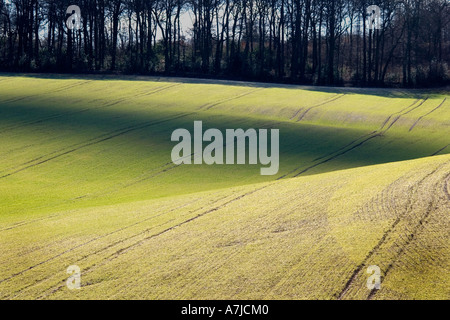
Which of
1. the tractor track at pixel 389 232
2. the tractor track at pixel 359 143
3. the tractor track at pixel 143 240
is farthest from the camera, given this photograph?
the tractor track at pixel 359 143

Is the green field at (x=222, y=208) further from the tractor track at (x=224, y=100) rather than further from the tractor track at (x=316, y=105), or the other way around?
the tractor track at (x=224, y=100)

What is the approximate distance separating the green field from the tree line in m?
22.3

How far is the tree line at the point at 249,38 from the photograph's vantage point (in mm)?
62656

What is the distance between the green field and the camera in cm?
1216

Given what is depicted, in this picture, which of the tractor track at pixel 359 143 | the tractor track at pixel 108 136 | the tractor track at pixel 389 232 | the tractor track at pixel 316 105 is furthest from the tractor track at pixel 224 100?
the tractor track at pixel 389 232

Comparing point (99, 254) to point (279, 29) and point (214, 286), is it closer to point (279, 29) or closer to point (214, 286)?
point (214, 286)

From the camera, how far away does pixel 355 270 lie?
477 inches

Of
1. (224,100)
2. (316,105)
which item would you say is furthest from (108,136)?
(316,105)

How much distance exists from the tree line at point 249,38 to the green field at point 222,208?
2232cm

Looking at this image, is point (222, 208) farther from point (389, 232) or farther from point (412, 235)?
point (412, 235)

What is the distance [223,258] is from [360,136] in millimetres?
23114

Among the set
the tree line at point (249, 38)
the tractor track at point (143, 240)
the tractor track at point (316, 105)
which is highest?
the tree line at point (249, 38)

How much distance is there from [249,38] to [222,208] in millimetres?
59175
